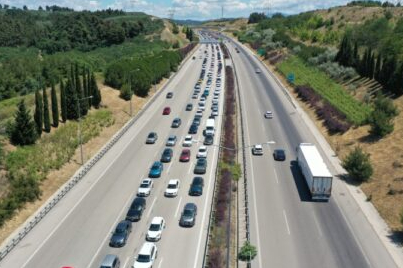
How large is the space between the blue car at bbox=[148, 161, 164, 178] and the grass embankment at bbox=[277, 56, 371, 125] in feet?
112

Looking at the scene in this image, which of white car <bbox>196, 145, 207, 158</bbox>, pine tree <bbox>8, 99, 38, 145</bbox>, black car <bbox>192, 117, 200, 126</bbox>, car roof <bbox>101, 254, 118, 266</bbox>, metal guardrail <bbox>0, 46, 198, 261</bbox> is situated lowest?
metal guardrail <bbox>0, 46, 198, 261</bbox>

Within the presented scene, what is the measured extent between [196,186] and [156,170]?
778cm

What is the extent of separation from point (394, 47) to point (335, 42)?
52.4 meters

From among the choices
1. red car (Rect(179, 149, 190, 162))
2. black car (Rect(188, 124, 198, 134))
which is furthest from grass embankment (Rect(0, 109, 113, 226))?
red car (Rect(179, 149, 190, 162))

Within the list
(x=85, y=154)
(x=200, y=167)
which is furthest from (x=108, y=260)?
(x=85, y=154)

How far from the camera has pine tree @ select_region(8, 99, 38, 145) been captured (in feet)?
201

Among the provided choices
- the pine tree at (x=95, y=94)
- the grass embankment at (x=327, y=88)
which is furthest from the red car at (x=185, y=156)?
the pine tree at (x=95, y=94)

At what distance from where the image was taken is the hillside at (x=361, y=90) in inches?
2103

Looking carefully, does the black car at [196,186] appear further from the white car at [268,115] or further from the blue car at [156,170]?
the white car at [268,115]

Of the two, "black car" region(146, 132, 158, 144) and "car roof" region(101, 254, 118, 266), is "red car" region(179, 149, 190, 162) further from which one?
"car roof" region(101, 254, 118, 266)

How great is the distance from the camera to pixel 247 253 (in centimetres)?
3656

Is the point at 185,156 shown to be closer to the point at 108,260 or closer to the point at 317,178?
the point at 317,178

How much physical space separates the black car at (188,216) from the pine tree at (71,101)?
40375 millimetres

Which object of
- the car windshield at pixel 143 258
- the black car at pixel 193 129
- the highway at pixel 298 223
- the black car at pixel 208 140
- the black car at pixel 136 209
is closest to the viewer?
the car windshield at pixel 143 258
